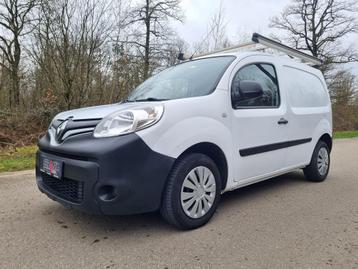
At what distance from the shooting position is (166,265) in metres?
2.48

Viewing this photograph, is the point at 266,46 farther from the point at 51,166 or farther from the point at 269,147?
the point at 51,166

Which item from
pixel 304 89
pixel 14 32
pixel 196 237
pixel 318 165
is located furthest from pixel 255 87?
pixel 14 32

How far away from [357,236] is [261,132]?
1424 mm

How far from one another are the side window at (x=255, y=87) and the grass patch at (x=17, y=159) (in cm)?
442

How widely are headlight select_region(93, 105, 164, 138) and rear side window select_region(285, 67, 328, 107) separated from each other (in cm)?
235

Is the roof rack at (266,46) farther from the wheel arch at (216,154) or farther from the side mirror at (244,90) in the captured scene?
the wheel arch at (216,154)

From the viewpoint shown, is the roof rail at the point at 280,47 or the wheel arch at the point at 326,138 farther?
the wheel arch at the point at 326,138

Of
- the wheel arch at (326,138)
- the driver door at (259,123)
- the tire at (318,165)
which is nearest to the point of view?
the driver door at (259,123)

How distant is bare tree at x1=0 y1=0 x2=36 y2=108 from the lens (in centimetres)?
1147

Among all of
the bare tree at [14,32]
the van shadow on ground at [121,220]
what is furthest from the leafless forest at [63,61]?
the van shadow on ground at [121,220]

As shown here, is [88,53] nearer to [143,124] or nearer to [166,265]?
[143,124]

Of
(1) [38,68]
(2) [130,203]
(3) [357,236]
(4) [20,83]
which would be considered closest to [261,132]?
(3) [357,236]

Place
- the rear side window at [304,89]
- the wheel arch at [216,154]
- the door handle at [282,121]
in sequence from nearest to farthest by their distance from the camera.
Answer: the wheel arch at [216,154], the door handle at [282,121], the rear side window at [304,89]

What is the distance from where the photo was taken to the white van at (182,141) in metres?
2.72
